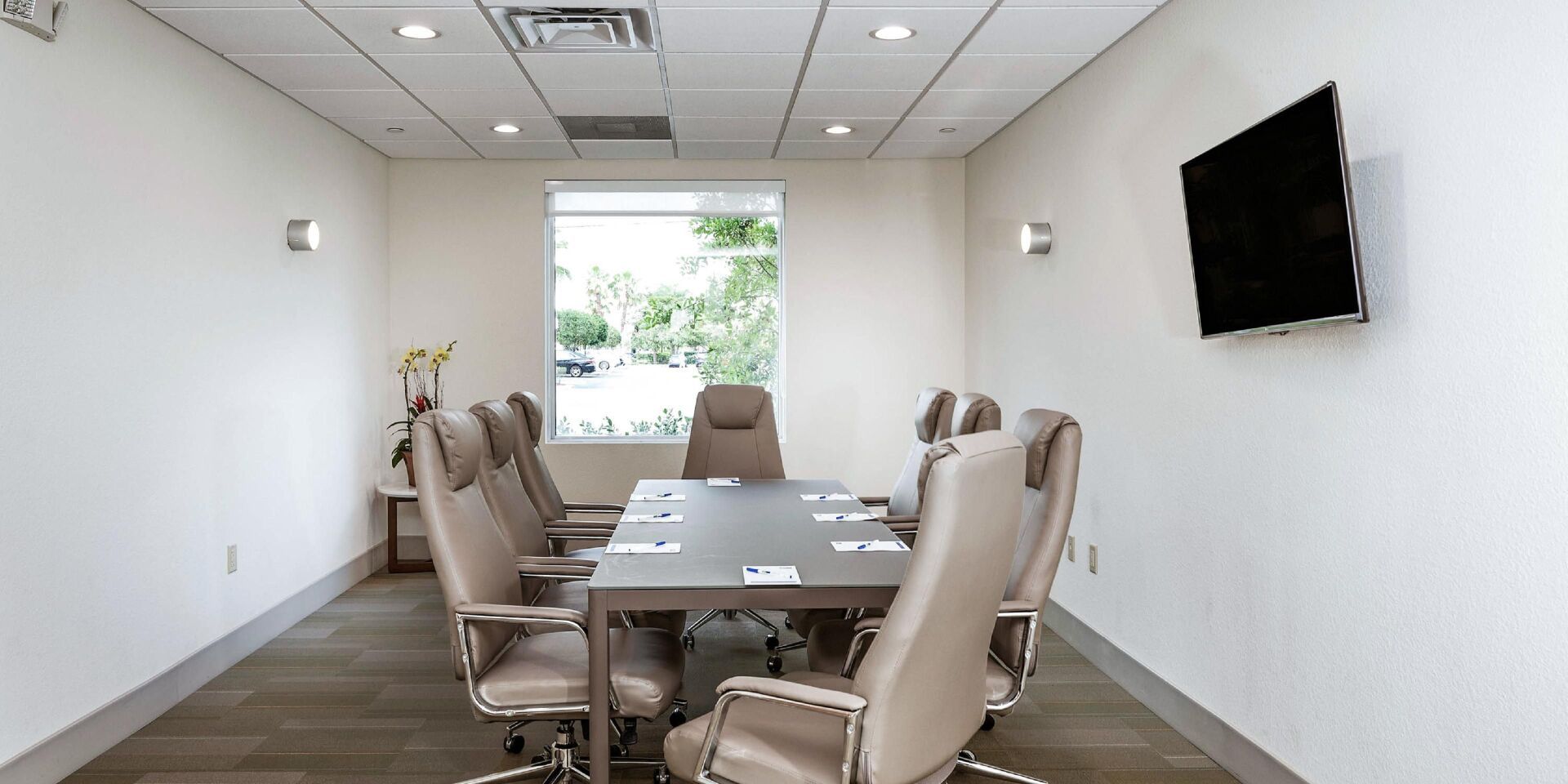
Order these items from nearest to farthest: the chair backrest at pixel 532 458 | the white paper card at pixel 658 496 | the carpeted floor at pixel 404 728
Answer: the carpeted floor at pixel 404 728, the chair backrest at pixel 532 458, the white paper card at pixel 658 496

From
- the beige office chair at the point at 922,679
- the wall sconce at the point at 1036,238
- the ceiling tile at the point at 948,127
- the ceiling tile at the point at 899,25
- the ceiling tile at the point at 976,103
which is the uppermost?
the ceiling tile at the point at 948,127

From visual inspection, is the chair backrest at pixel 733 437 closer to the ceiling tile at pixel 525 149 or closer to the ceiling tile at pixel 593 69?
the ceiling tile at pixel 593 69

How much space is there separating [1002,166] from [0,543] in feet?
16.7

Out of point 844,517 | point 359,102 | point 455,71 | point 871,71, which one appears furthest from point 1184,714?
point 359,102

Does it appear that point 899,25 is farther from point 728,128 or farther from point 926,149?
point 926,149

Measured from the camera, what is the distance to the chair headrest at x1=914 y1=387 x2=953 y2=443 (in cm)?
435

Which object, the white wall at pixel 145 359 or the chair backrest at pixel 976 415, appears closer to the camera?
the white wall at pixel 145 359

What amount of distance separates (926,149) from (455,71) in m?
3.13

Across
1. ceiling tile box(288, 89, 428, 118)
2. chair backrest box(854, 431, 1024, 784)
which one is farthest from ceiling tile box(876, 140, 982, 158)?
chair backrest box(854, 431, 1024, 784)

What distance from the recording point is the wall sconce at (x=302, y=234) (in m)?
5.09

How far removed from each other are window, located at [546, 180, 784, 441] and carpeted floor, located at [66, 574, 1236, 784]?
2.54 m

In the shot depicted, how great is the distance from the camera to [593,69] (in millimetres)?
4668

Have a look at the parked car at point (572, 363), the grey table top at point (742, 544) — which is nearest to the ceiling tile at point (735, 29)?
the grey table top at point (742, 544)

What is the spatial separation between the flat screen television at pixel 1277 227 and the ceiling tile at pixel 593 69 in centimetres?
245
